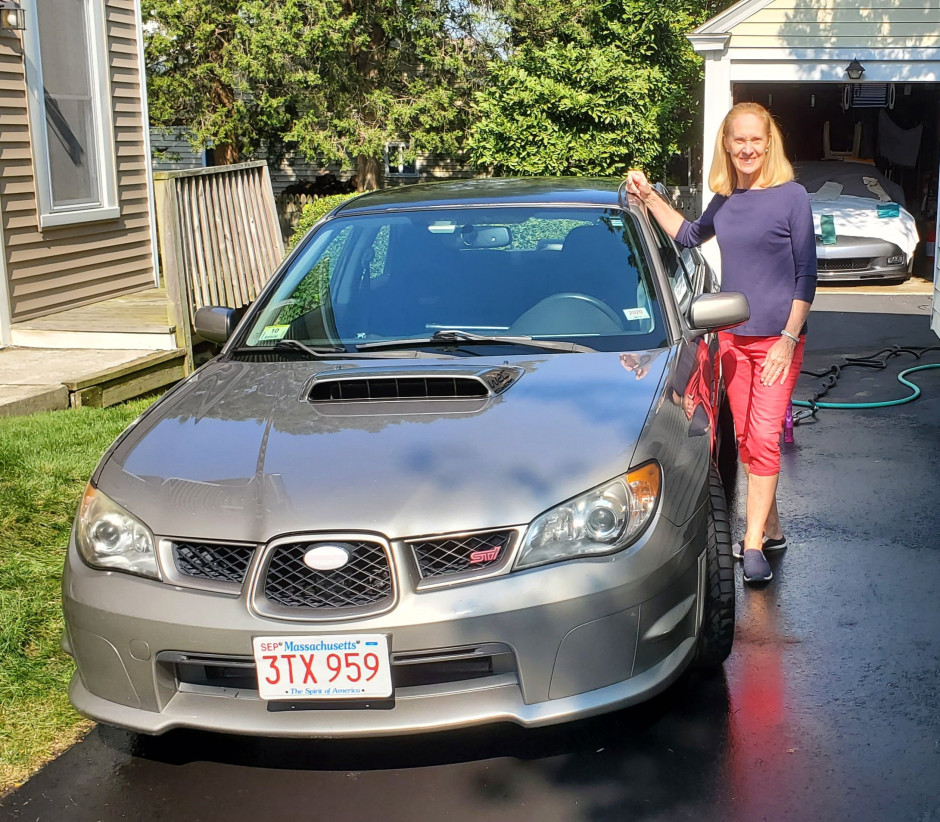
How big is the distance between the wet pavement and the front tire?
0.16 metres

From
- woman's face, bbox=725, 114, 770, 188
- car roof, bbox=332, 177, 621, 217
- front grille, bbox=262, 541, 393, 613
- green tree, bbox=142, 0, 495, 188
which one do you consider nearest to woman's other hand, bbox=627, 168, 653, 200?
car roof, bbox=332, 177, 621, 217

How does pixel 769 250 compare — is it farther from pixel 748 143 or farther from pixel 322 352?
pixel 322 352

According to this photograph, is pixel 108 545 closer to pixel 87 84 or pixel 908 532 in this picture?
pixel 908 532

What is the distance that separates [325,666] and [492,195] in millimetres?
2603

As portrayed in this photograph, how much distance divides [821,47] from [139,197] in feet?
31.2

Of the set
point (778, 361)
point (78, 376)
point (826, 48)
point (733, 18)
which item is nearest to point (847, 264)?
point (826, 48)

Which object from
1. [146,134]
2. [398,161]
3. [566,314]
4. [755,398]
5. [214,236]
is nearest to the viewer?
[566,314]

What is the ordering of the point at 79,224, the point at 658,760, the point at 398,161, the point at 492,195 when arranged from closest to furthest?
the point at 658,760 → the point at 492,195 → the point at 79,224 → the point at 398,161

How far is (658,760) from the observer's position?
11.4 feet

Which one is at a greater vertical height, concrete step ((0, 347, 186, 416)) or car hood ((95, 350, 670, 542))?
car hood ((95, 350, 670, 542))

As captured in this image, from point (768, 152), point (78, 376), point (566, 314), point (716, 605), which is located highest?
point (768, 152)

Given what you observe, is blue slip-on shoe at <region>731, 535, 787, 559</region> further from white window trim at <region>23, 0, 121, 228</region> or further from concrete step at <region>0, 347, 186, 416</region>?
white window trim at <region>23, 0, 121, 228</region>

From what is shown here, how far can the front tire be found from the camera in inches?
148

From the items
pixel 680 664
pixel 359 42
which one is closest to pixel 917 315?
pixel 680 664
